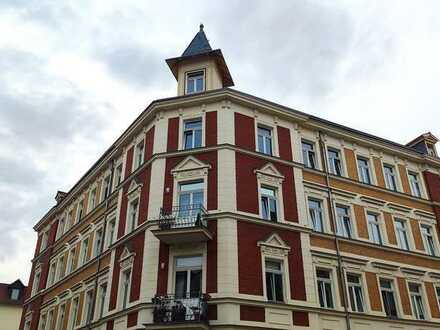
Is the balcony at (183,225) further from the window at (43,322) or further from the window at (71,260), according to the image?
the window at (43,322)

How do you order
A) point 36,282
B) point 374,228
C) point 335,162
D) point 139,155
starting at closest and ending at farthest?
point 374,228, point 139,155, point 335,162, point 36,282

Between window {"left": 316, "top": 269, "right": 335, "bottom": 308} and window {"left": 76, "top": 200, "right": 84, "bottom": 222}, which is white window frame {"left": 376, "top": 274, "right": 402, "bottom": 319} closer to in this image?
window {"left": 316, "top": 269, "right": 335, "bottom": 308}

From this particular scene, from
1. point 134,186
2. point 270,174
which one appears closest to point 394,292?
point 270,174

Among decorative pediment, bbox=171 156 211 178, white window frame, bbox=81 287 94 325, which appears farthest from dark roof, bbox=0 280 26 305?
decorative pediment, bbox=171 156 211 178

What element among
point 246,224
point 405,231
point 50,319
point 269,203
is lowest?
point 50,319

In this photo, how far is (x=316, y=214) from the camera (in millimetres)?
22469

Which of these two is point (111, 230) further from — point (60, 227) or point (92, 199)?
point (60, 227)

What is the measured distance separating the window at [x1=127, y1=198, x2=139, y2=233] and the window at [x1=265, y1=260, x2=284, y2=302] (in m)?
7.16

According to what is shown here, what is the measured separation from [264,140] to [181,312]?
9.81 metres

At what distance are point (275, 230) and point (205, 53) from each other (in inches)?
431

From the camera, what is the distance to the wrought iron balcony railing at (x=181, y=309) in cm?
1667

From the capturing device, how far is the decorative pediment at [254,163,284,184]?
21094 millimetres

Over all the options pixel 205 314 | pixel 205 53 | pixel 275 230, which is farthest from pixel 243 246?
pixel 205 53

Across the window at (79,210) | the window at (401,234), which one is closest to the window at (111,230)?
the window at (79,210)
